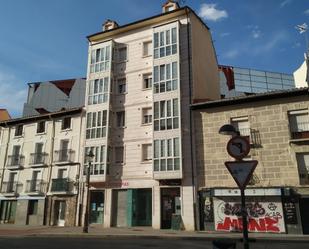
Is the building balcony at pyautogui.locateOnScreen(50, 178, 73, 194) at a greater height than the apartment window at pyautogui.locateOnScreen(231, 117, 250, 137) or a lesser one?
lesser

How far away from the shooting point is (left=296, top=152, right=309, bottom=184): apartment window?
64.5 ft

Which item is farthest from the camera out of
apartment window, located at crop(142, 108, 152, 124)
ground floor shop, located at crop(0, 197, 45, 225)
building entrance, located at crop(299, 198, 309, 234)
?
ground floor shop, located at crop(0, 197, 45, 225)

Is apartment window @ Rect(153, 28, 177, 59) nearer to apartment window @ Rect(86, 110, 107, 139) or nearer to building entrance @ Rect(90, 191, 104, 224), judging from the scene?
apartment window @ Rect(86, 110, 107, 139)

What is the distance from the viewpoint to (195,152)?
2295 cm

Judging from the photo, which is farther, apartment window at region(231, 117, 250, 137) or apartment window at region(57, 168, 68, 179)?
apartment window at region(57, 168, 68, 179)

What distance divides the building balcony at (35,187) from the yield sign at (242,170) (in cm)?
2537

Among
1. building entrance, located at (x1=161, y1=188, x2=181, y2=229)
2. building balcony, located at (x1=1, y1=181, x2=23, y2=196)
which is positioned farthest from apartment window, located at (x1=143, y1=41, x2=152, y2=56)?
building balcony, located at (x1=1, y1=181, x2=23, y2=196)

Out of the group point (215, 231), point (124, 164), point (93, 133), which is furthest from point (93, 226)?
point (215, 231)

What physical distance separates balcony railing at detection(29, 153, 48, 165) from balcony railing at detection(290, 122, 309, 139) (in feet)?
66.6

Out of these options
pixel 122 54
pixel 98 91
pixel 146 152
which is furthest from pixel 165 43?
pixel 146 152

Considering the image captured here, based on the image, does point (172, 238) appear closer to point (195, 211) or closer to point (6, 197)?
point (195, 211)

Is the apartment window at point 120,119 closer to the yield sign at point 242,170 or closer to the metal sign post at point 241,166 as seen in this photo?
the metal sign post at point 241,166

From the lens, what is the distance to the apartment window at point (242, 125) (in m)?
21.9

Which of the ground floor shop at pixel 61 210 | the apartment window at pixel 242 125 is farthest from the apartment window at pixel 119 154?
the apartment window at pixel 242 125
